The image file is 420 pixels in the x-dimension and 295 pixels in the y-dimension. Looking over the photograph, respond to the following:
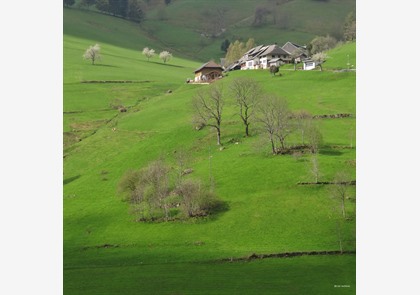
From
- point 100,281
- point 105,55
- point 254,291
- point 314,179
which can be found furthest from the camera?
point 105,55

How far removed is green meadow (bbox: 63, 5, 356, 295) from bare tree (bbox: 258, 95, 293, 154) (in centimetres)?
163

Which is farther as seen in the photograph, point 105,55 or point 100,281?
point 105,55

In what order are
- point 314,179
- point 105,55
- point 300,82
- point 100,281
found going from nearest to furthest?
Answer: point 100,281 → point 314,179 → point 300,82 → point 105,55

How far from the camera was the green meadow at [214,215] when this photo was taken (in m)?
51.4

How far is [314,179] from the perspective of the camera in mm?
69875

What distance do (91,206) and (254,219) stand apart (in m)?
25.0

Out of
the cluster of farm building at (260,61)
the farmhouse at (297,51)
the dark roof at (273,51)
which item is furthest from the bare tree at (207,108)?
the farmhouse at (297,51)

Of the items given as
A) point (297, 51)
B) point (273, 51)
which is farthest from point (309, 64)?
point (297, 51)

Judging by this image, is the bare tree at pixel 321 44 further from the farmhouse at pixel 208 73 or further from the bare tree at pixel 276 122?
the bare tree at pixel 276 122

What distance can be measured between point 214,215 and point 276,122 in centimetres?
2258

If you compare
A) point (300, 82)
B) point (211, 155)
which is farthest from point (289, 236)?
point (300, 82)

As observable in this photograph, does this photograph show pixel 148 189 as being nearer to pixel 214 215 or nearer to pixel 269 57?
pixel 214 215

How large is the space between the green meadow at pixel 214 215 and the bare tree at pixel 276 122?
1628 millimetres

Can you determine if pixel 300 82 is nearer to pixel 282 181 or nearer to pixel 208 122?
pixel 208 122
